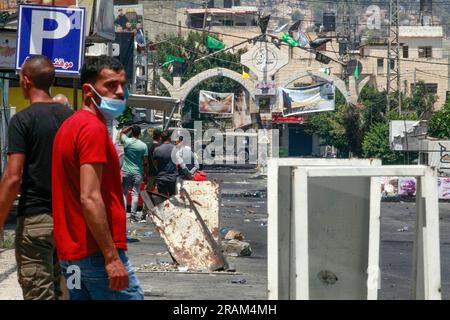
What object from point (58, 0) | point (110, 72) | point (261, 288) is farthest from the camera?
point (58, 0)

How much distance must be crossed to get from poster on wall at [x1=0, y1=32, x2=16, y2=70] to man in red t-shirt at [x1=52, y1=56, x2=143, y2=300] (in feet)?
35.4

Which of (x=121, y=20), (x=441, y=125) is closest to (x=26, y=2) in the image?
(x=121, y=20)

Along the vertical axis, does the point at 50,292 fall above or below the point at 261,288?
above

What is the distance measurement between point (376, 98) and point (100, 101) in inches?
3164

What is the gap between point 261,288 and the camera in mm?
10789

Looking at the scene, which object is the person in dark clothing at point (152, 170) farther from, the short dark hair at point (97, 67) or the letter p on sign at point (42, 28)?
the short dark hair at point (97, 67)

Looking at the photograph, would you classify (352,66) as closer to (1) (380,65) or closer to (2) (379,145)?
(1) (380,65)

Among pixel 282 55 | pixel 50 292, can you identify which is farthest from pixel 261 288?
pixel 282 55

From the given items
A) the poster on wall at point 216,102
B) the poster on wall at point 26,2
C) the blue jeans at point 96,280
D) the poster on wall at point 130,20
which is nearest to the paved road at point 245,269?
the blue jeans at point 96,280

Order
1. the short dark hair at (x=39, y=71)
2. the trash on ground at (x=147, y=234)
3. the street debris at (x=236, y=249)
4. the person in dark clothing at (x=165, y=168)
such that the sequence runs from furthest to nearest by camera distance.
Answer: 1. the person in dark clothing at (x=165, y=168)
2. the trash on ground at (x=147, y=234)
3. the street debris at (x=236, y=249)
4. the short dark hair at (x=39, y=71)

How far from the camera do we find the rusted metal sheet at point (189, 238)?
12234 mm

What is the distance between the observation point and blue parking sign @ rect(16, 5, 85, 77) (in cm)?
1118

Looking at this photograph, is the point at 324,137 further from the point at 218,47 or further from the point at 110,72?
the point at 110,72

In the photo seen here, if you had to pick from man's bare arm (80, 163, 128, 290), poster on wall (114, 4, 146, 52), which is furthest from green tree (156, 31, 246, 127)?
man's bare arm (80, 163, 128, 290)
